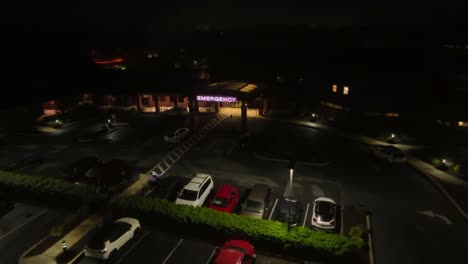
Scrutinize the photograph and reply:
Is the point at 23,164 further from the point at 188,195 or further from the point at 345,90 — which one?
the point at 345,90

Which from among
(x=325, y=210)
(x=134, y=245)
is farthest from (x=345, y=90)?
(x=134, y=245)

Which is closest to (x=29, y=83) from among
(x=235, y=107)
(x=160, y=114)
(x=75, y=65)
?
(x=75, y=65)

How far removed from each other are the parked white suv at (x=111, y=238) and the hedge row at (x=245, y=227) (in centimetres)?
127

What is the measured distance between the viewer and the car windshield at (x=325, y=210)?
59.1ft

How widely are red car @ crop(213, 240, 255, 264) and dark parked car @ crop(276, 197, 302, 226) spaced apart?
392 centimetres

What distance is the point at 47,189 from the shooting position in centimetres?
2081

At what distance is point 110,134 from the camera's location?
3709cm

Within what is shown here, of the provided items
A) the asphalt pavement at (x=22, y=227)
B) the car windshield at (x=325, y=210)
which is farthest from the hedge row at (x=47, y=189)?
the car windshield at (x=325, y=210)

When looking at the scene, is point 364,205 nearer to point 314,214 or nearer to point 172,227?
point 314,214

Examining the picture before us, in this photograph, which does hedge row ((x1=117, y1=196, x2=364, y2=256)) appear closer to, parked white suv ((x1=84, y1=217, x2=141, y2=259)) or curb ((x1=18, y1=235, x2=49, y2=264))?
parked white suv ((x1=84, y1=217, x2=141, y2=259))

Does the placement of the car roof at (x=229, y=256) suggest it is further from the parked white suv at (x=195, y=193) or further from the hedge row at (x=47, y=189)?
the hedge row at (x=47, y=189)

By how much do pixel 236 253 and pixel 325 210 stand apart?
7.25 meters

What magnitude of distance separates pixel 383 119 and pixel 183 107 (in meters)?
30.4

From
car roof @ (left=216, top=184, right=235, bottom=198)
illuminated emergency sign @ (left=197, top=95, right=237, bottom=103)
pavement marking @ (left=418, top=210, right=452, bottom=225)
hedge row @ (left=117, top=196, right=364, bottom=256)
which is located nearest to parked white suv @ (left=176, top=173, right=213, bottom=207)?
car roof @ (left=216, top=184, right=235, bottom=198)
